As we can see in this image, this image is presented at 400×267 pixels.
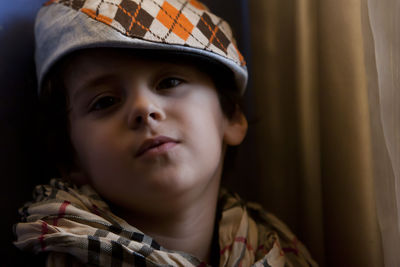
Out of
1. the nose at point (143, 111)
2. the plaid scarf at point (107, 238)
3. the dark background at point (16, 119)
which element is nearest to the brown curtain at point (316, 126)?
the plaid scarf at point (107, 238)

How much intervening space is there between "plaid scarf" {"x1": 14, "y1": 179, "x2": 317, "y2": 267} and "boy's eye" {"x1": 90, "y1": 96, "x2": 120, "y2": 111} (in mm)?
160

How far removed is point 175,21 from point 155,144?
0.23 metres

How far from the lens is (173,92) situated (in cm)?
74

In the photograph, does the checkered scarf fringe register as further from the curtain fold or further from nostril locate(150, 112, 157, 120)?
the curtain fold

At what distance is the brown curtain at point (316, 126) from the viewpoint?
72 cm

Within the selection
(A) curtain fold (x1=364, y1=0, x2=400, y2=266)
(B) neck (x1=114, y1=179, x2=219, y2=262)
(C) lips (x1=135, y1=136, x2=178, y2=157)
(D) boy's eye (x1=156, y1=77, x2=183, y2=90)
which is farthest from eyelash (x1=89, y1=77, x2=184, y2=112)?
(A) curtain fold (x1=364, y1=0, x2=400, y2=266)

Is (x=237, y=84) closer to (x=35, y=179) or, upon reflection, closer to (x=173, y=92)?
(x=173, y=92)

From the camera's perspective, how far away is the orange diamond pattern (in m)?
0.72

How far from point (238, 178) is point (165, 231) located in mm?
438

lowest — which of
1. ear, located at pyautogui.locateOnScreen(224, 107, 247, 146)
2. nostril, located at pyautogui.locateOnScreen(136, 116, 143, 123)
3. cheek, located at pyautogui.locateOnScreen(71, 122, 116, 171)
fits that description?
cheek, located at pyautogui.locateOnScreen(71, 122, 116, 171)

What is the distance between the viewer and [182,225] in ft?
2.60

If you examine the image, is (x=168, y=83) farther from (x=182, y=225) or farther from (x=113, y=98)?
(x=182, y=225)

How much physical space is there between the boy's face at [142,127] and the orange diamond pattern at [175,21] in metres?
0.06

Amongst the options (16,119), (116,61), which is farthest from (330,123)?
(16,119)
